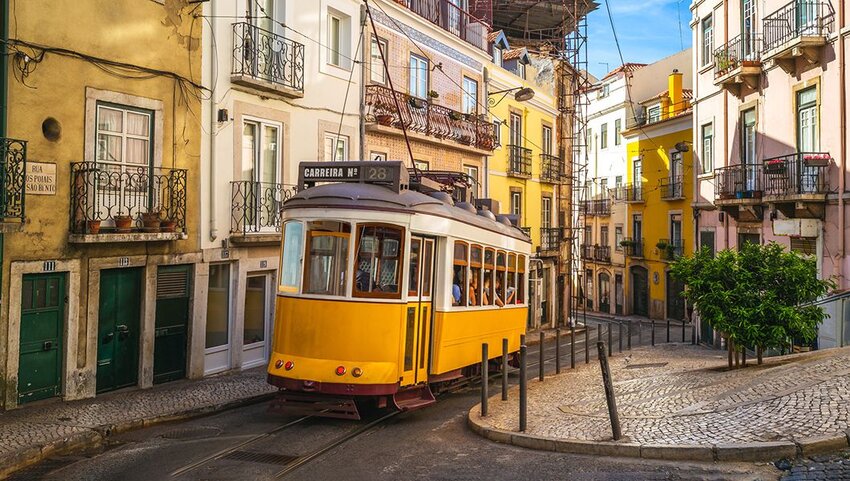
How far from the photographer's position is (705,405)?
9.41m

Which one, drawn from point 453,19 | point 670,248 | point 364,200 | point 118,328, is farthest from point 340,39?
point 670,248

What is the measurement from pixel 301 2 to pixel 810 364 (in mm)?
12721

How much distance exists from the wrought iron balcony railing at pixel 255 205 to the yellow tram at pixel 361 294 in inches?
186

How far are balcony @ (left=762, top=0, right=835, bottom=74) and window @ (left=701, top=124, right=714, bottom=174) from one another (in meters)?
4.55

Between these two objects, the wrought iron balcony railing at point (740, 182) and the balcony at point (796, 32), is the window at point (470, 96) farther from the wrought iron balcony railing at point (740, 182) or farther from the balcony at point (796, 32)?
the balcony at point (796, 32)

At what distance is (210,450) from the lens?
8.66 m

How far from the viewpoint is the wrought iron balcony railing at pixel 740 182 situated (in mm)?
20266

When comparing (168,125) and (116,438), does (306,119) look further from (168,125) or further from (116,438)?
(116,438)

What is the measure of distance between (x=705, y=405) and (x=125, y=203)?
977 centimetres

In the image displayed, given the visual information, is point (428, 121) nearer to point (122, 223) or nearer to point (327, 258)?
point (122, 223)

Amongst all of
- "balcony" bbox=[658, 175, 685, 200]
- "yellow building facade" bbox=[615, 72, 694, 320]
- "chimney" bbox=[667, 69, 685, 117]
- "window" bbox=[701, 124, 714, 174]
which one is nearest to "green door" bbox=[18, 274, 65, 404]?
"window" bbox=[701, 124, 714, 174]

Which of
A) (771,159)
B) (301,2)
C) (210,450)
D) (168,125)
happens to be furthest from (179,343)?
(771,159)

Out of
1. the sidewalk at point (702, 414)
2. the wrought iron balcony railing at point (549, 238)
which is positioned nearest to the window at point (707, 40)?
the wrought iron balcony railing at point (549, 238)

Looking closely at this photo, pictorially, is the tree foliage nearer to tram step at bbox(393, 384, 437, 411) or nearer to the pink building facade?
the pink building facade
